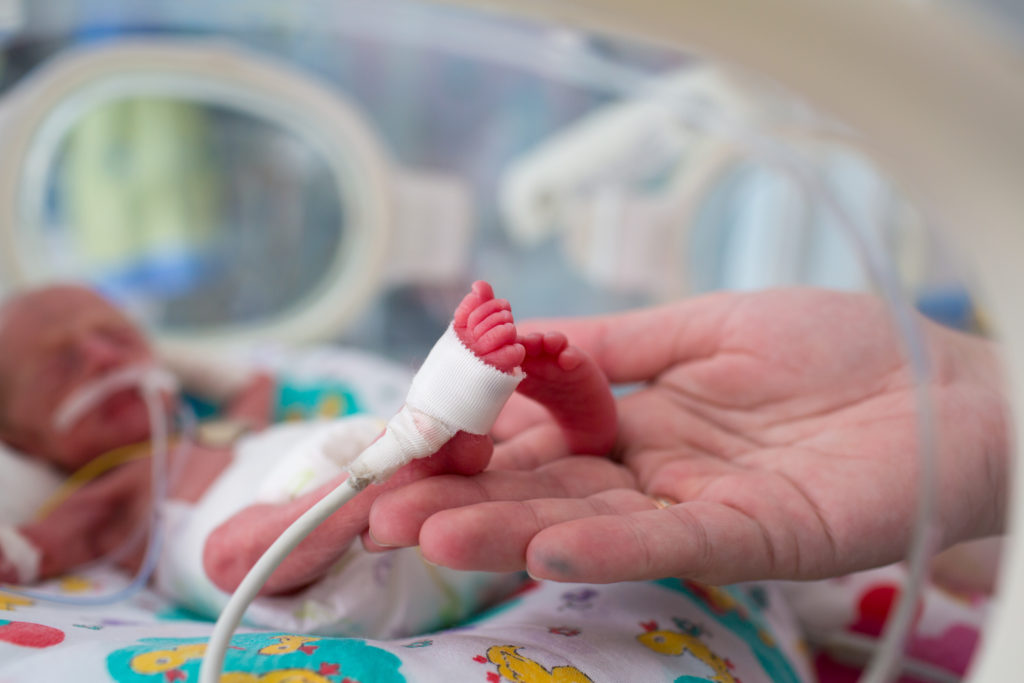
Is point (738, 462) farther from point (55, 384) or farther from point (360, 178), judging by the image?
point (360, 178)

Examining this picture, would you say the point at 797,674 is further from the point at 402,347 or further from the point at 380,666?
the point at 402,347

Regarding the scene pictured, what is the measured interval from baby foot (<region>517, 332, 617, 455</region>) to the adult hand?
0.07 ft

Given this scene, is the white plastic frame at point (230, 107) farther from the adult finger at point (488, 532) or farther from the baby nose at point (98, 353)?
the adult finger at point (488, 532)

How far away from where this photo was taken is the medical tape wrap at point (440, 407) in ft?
1.39

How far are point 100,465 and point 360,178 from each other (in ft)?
2.30

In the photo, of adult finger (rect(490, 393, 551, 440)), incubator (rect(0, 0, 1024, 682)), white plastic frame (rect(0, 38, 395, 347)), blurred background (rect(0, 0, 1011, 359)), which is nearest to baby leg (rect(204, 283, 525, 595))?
adult finger (rect(490, 393, 551, 440))

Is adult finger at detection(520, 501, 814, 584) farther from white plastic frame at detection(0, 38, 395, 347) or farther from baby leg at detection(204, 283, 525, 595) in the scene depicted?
white plastic frame at detection(0, 38, 395, 347)

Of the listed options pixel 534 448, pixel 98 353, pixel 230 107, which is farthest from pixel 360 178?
pixel 534 448

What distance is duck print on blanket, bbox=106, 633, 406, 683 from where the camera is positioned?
478 mm

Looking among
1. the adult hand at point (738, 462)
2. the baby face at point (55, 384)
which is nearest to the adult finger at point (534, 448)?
the adult hand at point (738, 462)

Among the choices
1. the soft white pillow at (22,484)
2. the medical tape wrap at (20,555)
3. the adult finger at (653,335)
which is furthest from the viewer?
the soft white pillow at (22,484)

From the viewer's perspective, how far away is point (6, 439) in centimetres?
106

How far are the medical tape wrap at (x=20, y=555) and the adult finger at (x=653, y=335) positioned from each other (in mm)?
604

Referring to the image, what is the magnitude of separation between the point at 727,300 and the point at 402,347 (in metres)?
0.96
